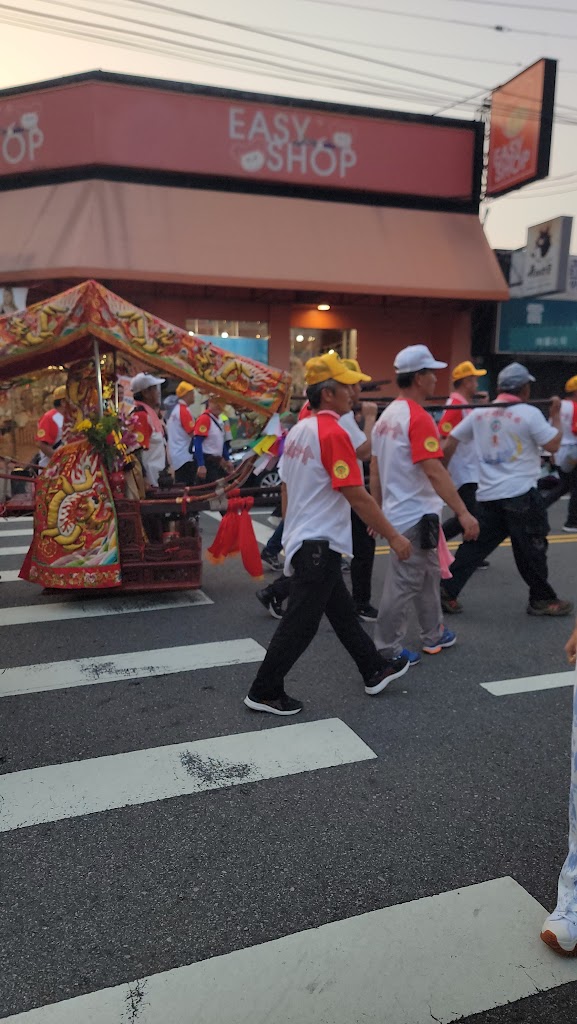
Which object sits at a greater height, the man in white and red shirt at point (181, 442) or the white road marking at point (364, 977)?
the man in white and red shirt at point (181, 442)

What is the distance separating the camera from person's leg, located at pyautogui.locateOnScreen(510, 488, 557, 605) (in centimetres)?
553

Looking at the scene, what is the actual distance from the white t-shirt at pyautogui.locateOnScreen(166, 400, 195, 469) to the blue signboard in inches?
470

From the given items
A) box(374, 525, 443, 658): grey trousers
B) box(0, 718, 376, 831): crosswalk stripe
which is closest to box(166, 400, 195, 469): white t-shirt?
box(374, 525, 443, 658): grey trousers

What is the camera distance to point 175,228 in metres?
14.0

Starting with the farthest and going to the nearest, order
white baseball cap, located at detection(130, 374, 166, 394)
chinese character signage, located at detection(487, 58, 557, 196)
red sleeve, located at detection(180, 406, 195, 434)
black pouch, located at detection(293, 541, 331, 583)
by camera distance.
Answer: chinese character signage, located at detection(487, 58, 557, 196) < red sleeve, located at detection(180, 406, 195, 434) < white baseball cap, located at detection(130, 374, 166, 394) < black pouch, located at detection(293, 541, 331, 583)

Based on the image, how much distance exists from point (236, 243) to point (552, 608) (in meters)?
11.0

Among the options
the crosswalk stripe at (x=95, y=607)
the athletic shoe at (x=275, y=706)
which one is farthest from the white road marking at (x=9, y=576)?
the athletic shoe at (x=275, y=706)

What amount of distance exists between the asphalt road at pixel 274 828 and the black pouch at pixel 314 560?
78 centimetres

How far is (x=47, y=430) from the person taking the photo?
311 inches

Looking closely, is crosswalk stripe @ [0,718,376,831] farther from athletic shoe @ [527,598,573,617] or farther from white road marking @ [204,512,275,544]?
white road marking @ [204,512,275,544]

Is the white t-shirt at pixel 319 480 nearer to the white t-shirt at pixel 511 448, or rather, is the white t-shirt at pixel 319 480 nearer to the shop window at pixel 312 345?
the white t-shirt at pixel 511 448

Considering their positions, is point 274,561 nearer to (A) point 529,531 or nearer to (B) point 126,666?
(A) point 529,531

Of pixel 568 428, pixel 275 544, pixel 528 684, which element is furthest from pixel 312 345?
pixel 528 684

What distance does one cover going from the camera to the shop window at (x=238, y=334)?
1582 centimetres
